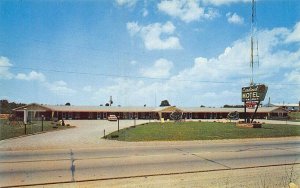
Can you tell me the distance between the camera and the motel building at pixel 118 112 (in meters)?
71.1

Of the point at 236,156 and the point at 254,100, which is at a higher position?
the point at 254,100

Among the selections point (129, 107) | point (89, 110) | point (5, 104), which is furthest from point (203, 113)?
point (5, 104)

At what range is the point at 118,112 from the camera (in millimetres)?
83188

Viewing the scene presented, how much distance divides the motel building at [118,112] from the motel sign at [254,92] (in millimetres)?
33715

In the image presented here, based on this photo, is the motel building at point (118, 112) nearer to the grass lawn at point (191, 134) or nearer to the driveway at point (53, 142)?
the grass lawn at point (191, 134)

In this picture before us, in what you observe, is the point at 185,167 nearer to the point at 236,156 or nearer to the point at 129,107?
the point at 236,156

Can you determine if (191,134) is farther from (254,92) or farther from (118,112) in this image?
(118,112)

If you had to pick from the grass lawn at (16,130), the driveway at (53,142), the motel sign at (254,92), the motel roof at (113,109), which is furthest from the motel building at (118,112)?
the driveway at (53,142)

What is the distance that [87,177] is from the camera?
10.9 m

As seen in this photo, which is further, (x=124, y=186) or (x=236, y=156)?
(x=236, y=156)

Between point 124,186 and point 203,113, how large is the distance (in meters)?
83.5

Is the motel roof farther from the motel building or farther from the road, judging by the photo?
the road

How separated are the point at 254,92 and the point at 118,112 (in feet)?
150

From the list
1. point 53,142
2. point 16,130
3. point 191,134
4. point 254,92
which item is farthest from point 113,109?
point 53,142
